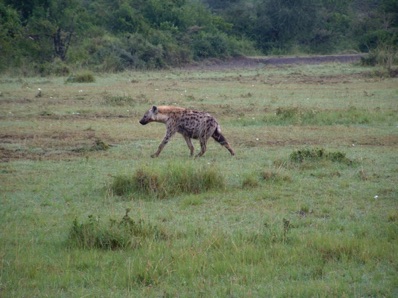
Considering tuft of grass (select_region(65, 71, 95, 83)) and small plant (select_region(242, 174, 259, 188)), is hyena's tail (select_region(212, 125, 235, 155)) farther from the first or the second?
tuft of grass (select_region(65, 71, 95, 83))

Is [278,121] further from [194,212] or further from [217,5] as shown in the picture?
[217,5]

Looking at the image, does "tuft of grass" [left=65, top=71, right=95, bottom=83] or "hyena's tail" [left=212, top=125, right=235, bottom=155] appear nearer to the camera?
"hyena's tail" [left=212, top=125, right=235, bottom=155]

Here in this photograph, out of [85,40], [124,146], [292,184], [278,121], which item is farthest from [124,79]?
[292,184]

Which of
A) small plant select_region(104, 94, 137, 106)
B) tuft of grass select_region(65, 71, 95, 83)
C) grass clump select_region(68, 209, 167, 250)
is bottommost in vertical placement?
tuft of grass select_region(65, 71, 95, 83)

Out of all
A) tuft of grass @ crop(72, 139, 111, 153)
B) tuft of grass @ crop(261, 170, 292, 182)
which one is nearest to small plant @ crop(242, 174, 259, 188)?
tuft of grass @ crop(261, 170, 292, 182)

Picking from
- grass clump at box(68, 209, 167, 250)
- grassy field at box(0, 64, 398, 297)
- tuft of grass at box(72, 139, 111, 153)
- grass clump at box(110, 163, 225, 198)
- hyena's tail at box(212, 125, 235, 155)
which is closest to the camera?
grassy field at box(0, 64, 398, 297)

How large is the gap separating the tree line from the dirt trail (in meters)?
0.89

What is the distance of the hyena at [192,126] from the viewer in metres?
11.2

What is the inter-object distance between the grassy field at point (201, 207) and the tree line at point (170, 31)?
15283 mm

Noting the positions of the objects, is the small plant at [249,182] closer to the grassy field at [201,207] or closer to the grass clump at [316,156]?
the grassy field at [201,207]

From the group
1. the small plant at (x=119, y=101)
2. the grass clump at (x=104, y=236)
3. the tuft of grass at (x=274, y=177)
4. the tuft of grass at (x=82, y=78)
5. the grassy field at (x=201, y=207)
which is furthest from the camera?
the tuft of grass at (x=82, y=78)

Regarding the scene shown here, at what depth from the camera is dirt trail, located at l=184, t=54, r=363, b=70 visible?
35.8m

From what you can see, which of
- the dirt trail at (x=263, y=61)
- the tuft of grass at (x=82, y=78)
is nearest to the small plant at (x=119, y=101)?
the tuft of grass at (x=82, y=78)

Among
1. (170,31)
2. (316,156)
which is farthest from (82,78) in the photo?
(316,156)
